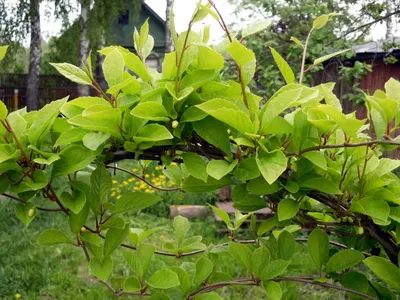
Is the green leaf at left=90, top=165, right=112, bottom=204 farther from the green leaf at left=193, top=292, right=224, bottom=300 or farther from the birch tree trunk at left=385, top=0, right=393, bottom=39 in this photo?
the birch tree trunk at left=385, top=0, right=393, bottom=39

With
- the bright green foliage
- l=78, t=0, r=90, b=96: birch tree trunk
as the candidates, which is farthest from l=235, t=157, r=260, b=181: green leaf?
l=78, t=0, r=90, b=96: birch tree trunk

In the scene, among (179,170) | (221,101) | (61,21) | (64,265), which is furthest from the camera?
(61,21)

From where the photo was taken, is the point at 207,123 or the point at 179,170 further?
the point at 179,170

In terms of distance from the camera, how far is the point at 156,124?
2.30 ft

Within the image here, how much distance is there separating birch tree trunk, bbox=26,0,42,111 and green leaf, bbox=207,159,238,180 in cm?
1437

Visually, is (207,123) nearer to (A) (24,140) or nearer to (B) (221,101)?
(B) (221,101)

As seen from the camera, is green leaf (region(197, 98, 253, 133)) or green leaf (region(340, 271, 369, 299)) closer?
green leaf (region(197, 98, 253, 133))

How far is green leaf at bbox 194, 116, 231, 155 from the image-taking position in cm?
73

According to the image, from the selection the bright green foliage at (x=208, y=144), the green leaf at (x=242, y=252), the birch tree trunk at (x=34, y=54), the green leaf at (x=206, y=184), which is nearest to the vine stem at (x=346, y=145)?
the bright green foliage at (x=208, y=144)

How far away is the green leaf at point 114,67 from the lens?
2.36 feet

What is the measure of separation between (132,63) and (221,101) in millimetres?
157

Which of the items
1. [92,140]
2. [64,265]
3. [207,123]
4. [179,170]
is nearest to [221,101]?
[207,123]

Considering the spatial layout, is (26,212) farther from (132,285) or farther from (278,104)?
(278,104)

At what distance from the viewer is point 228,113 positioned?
0.67 metres
